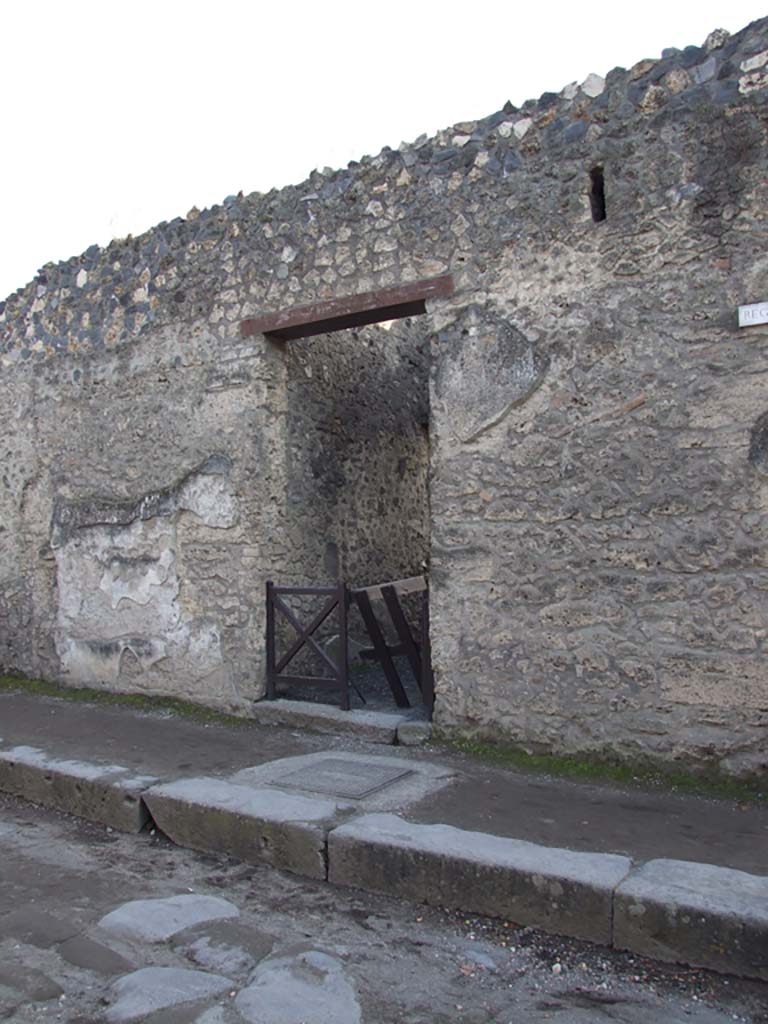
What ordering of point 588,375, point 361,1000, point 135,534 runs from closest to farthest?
point 361,1000
point 588,375
point 135,534

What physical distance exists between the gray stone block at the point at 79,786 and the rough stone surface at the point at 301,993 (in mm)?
1636

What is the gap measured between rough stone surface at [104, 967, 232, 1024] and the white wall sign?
3492 millimetres

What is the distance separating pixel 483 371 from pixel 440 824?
2.42 m

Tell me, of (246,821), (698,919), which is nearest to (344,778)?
(246,821)

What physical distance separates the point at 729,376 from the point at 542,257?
120cm

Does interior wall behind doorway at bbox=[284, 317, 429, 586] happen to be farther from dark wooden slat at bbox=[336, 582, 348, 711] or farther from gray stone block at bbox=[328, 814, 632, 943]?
gray stone block at bbox=[328, 814, 632, 943]

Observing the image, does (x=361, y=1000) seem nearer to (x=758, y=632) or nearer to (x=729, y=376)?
(x=758, y=632)

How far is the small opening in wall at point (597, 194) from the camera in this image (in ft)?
14.6

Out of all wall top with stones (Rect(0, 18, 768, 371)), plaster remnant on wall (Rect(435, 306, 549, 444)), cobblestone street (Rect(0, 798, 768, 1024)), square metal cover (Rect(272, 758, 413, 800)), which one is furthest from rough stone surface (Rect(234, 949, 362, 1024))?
wall top with stones (Rect(0, 18, 768, 371))

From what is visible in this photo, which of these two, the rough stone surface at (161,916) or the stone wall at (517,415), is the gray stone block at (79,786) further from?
the stone wall at (517,415)

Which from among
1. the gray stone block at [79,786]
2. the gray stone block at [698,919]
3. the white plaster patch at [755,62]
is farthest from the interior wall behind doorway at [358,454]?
the gray stone block at [698,919]

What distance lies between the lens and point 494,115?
4777 mm

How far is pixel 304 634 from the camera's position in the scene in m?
5.50

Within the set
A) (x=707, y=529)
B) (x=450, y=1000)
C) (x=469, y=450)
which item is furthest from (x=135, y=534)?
(x=450, y=1000)
